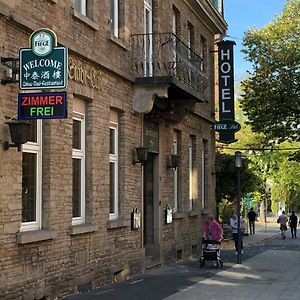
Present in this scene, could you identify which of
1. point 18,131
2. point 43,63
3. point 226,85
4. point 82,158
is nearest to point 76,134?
point 82,158

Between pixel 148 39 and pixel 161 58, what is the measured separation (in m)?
0.82

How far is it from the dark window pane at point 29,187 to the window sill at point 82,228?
1.21 metres

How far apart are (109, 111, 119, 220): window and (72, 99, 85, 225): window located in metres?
1.69

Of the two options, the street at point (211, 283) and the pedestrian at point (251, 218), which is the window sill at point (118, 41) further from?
the pedestrian at point (251, 218)

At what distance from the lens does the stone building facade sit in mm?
10312

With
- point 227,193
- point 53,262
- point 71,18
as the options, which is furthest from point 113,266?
point 227,193

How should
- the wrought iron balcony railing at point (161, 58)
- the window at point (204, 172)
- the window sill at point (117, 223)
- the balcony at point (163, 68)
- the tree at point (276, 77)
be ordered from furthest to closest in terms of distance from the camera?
1. the tree at point (276, 77)
2. the window at point (204, 172)
3. the wrought iron balcony railing at point (161, 58)
4. the balcony at point (163, 68)
5. the window sill at point (117, 223)

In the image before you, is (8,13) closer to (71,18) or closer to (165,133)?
(71,18)

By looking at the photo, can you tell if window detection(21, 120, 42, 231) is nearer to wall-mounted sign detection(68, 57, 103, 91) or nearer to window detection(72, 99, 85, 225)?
wall-mounted sign detection(68, 57, 103, 91)

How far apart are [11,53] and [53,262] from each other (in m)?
3.78

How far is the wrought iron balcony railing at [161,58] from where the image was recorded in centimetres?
1630

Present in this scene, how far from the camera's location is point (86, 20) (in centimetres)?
1302

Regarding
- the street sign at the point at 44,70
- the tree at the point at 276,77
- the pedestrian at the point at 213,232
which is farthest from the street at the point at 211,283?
the tree at the point at 276,77

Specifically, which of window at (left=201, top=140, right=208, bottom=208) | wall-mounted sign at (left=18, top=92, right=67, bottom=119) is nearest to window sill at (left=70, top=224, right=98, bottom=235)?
wall-mounted sign at (left=18, top=92, right=67, bottom=119)
